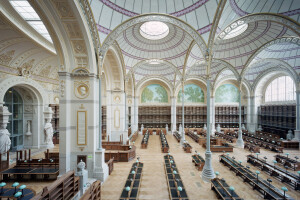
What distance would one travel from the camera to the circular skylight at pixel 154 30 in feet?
52.4

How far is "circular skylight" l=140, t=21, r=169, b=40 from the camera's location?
1598cm

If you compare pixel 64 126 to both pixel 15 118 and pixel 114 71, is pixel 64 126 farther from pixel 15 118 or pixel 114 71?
pixel 15 118

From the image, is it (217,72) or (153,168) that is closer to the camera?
(153,168)

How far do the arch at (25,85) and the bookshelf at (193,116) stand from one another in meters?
20.6

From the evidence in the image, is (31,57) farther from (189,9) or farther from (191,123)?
(191,123)

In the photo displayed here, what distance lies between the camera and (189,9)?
9.37 m

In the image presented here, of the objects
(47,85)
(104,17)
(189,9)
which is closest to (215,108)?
(189,9)

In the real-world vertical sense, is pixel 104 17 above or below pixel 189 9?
below

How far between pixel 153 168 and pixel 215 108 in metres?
20.7

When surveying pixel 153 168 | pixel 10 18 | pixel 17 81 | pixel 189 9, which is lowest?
pixel 153 168

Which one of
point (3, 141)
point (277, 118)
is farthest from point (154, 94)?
point (3, 141)

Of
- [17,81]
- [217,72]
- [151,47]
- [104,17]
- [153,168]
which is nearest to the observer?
[104,17]

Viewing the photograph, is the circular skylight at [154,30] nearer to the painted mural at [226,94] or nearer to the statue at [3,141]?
the statue at [3,141]

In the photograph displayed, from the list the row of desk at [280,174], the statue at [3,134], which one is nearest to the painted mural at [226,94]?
the row of desk at [280,174]
